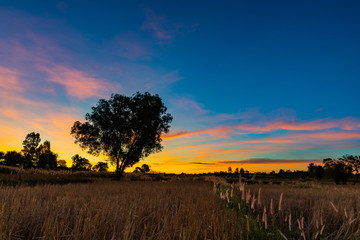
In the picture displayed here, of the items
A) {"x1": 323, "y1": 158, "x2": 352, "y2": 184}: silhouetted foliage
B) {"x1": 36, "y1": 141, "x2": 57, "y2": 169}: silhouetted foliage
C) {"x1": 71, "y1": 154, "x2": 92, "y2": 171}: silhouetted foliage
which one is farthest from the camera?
{"x1": 71, "y1": 154, "x2": 92, "y2": 171}: silhouetted foliage

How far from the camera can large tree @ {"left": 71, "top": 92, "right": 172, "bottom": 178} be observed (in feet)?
101

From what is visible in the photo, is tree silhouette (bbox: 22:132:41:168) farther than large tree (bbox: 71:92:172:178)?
Yes

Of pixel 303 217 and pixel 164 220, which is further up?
pixel 303 217

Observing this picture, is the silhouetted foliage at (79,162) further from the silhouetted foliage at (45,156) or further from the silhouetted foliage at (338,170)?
the silhouetted foliage at (338,170)

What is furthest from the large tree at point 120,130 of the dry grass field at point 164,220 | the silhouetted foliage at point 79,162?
the silhouetted foliage at point 79,162

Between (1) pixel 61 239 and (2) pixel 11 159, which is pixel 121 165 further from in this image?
(2) pixel 11 159

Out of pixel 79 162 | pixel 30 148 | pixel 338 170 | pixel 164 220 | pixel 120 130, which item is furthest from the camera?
pixel 79 162

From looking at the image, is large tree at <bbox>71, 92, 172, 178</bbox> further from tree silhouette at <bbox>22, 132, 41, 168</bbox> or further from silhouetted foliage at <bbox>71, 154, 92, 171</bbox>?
silhouetted foliage at <bbox>71, 154, 92, 171</bbox>

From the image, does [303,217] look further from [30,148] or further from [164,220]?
[30,148]

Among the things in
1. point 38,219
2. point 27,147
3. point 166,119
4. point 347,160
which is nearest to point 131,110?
point 166,119

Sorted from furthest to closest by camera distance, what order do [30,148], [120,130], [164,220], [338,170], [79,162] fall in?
[79,162] → [30,148] → [338,170] → [120,130] → [164,220]

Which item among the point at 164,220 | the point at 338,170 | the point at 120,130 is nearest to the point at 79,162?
the point at 120,130

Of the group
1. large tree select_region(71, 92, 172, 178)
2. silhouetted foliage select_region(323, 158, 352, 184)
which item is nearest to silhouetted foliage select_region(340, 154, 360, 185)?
silhouetted foliage select_region(323, 158, 352, 184)

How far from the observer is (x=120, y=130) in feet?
99.8
